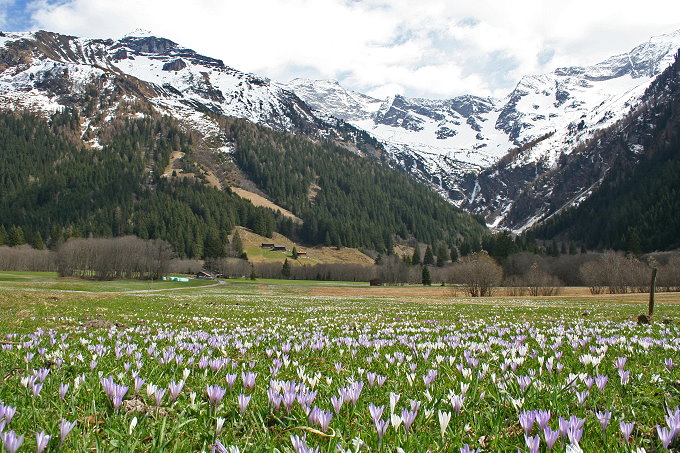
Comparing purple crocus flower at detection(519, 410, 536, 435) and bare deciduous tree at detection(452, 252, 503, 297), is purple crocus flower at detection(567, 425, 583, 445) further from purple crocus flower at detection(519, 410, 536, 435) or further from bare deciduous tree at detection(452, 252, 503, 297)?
bare deciduous tree at detection(452, 252, 503, 297)

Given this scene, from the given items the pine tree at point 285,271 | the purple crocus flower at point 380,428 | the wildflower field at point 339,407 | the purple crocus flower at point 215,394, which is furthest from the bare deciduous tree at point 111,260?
the purple crocus flower at point 380,428

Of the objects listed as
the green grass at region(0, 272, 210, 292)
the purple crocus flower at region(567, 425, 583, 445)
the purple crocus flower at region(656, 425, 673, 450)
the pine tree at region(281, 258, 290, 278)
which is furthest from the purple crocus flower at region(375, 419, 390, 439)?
the pine tree at region(281, 258, 290, 278)

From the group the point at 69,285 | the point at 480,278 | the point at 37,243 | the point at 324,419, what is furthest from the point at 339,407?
the point at 37,243

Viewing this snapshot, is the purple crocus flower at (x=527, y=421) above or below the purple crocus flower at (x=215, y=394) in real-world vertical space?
above

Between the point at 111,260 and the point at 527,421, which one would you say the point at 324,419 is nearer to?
the point at 527,421

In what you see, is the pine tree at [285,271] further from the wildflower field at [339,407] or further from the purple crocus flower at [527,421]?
the purple crocus flower at [527,421]

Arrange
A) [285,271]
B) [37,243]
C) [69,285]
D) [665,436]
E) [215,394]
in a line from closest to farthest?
[665,436]
[215,394]
[69,285]
[285,271]
[37,243]

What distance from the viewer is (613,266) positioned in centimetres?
8512

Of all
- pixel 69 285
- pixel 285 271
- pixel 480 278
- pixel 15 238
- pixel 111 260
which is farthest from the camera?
pixel 15 238

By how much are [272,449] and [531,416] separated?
4.98ft

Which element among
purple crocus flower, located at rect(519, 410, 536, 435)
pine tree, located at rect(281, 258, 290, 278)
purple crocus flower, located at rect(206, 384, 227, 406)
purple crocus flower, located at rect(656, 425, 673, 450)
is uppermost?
purple crocus flower, located at rect(656, 425, 673, 450)

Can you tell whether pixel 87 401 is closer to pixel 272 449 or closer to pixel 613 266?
pixel 272 449

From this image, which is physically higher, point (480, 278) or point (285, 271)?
point (480, 278)

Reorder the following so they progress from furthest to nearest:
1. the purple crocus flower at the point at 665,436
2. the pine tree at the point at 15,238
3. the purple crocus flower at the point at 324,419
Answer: the pine tree at the point at 15,238, the purple crocus flower at the point at 324,419, the purple crocus flower at the point at 665,436
